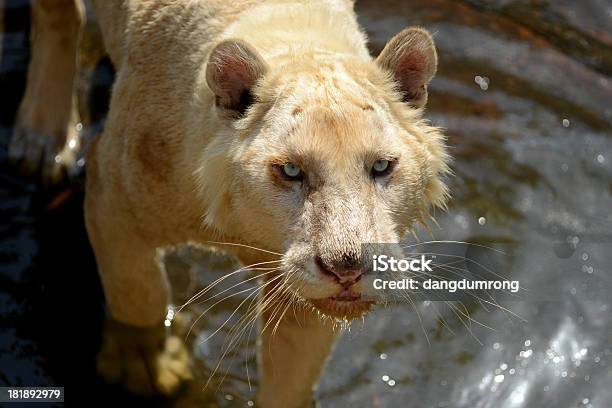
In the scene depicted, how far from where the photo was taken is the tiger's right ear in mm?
4539

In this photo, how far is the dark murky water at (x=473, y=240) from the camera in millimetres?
6355

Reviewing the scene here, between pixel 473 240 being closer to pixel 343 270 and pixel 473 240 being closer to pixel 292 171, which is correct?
pixel 292 171

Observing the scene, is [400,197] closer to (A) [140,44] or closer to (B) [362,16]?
(A) [140,44]

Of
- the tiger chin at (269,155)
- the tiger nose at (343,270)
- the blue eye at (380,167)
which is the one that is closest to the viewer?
the tiger nose at (343,270)

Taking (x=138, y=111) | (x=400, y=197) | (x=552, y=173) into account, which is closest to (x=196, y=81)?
(x=138, y=111)

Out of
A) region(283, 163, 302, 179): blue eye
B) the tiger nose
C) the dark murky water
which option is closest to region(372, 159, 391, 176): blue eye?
region(283, 163, 302, 179): blue eye

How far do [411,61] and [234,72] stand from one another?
2.63ft

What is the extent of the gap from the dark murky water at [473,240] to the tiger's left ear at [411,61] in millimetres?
2088

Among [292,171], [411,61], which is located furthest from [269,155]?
[411,61]

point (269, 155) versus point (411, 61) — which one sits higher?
point (411, 61)

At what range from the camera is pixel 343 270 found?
4.02m

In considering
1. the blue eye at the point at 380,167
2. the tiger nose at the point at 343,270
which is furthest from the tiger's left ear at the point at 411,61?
the tiger nose at the point at 343,270

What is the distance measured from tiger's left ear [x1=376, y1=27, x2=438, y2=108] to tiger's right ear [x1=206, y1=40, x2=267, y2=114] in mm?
581

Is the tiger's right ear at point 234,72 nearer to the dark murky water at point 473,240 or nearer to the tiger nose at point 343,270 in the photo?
the tiger nose at point 343,270
